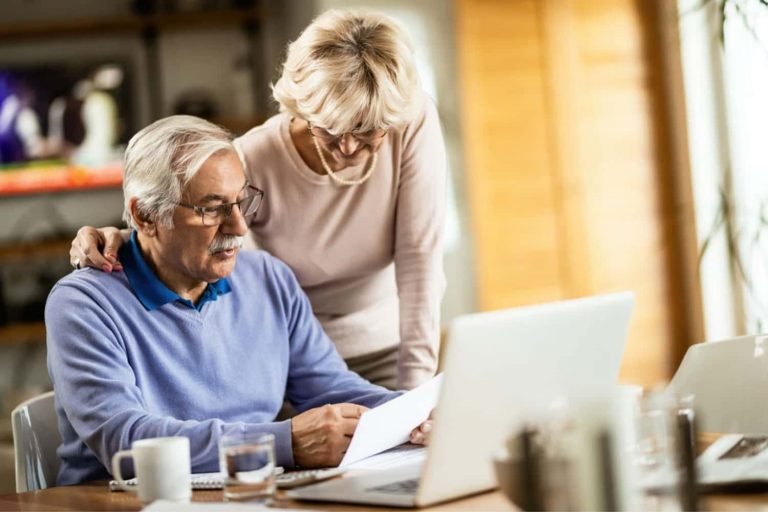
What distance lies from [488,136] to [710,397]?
3663mm

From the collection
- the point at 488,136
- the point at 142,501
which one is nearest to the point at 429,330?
the point at 142,501

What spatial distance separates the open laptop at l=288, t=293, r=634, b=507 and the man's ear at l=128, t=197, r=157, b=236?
0.66 meters

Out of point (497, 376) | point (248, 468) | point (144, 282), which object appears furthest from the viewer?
point (144, 282)

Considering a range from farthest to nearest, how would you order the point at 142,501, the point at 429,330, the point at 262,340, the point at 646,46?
1. the point at 646,46
2. the point at 429,330
3. the point at 262,340
4. the point at 142,501

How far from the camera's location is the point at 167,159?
1.82m

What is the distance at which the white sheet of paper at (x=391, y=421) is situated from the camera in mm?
1552

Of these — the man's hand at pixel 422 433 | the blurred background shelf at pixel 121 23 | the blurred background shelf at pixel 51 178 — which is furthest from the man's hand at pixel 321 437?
the blurred background shelf at pixel 121 23

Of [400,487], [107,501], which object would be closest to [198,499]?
[107,501]

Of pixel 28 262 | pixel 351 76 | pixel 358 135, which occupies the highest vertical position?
pixel 351 76

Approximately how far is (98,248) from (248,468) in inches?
26.6

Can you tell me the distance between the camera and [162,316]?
182 cm

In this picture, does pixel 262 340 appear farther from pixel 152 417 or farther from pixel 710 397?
pixel 710 397

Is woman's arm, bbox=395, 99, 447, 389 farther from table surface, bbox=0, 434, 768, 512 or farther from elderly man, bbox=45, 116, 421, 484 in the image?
table surface, bbox=0, 434, 768, 512

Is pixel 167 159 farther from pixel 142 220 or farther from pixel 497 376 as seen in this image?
pixel 497 376
